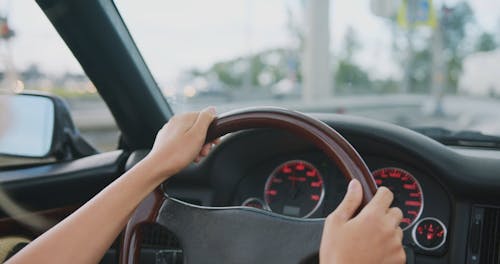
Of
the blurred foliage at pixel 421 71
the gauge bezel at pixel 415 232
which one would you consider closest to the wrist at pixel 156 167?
the gauge bezel at pixel 415 232

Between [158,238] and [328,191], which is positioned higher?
[158,238]

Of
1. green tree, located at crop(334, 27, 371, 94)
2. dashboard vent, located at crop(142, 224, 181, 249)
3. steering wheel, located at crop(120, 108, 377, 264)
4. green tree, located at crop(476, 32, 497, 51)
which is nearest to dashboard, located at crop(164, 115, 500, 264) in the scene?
dashboard vent, located at crop(142, 224, 181, 249)

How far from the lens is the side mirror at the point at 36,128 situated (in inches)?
109

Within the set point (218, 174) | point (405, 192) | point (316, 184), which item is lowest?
point (405, 192)

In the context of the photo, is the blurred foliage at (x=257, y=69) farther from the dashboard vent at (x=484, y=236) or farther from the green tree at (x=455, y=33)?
the dashboard vent at (x=484, y=236)

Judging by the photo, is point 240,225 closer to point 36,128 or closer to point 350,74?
point 36,128

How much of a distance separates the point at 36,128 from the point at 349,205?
2.12 m

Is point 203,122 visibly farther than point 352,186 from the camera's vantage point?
Yes

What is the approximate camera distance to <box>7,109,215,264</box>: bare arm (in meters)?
1.32

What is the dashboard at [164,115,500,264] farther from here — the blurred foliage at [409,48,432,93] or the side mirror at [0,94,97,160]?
the blurred foliage at [409,48,432,93]

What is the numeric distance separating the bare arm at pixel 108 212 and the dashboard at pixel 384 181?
913mm

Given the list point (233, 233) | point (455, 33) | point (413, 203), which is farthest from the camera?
point (455, 33)

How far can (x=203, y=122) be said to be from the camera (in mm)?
1438

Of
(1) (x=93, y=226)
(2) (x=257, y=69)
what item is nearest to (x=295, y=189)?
(1) (x=93, y=226)
